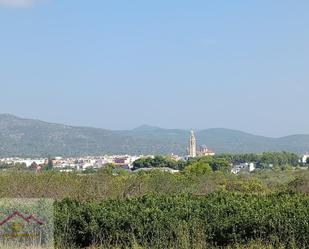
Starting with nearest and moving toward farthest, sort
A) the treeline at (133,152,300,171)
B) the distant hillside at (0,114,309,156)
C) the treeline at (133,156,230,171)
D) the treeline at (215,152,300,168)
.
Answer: the treeline at (133,156,230,171) → the treeline at (133,152,300,171) → the treeline at (215,152,300,168) → the distant hillside at (0,114,309,156)

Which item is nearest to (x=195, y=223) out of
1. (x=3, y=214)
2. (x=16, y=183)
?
(x=3, y=214)

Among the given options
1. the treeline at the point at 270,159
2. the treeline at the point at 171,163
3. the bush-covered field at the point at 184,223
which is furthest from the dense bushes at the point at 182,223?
the treeline at the point at 270,159

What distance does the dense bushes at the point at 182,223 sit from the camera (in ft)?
33.5

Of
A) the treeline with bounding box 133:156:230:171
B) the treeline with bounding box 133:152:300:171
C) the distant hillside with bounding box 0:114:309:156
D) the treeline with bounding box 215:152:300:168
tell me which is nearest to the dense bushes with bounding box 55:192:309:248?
the treeline with bounding box 133:156:230:171

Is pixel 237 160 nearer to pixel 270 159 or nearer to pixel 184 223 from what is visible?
pixel 270 159

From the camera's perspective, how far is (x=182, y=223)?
A: 1061 centimetres

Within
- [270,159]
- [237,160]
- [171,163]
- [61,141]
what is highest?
[61,141]

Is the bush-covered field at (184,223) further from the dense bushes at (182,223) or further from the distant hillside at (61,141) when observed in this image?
the distant hillside at (61,141)

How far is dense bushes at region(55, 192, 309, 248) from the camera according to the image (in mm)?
10219

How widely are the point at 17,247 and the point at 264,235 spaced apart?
4563mm

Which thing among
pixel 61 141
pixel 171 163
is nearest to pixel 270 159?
pixel 171 163

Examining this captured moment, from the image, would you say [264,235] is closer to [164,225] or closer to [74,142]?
[164,225]

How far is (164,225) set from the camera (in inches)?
423

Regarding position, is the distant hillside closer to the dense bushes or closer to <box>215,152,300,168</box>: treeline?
<box>215,152,300,168</box>: treeline
